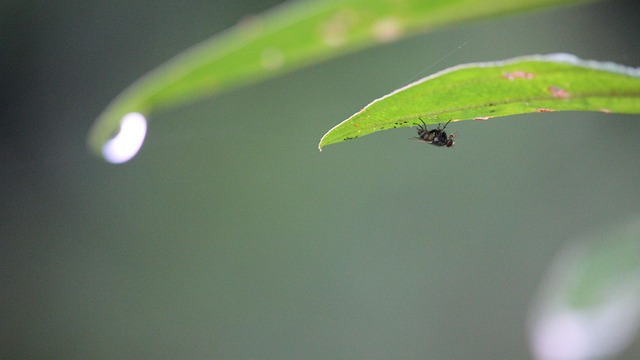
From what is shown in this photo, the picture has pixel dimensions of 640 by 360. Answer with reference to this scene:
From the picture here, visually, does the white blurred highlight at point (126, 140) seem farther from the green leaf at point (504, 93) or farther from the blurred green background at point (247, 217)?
the blurred green background at point (247, 217)

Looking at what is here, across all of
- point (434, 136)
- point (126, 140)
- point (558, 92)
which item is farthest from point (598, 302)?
point (126, 140)

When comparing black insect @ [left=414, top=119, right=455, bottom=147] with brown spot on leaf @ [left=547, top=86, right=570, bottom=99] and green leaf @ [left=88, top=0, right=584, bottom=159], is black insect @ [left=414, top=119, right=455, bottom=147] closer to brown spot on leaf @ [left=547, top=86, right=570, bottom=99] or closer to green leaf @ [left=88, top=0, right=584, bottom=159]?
green leaf @ [left=88, top=0, right=584, bottom=159]

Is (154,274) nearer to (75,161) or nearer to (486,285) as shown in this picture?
(75,161)

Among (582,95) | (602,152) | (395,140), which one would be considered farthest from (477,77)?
(602,152)

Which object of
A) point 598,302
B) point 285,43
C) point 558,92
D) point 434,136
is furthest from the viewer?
point 434,136

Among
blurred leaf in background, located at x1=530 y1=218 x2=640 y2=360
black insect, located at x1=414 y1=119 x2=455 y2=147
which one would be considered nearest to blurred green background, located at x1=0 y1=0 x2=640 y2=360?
black insect, located at x1=414 y1=119 x2=455 y2=147

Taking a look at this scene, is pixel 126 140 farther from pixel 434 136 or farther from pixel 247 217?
pixel 247 217
